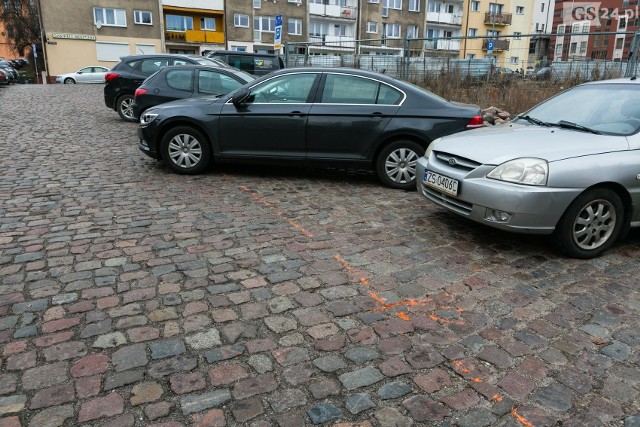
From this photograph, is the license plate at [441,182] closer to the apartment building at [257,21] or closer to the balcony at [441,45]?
the balcony at [441,45]

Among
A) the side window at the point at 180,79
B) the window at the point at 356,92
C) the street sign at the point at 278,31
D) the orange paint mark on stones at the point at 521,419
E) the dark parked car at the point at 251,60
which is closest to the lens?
the orange paint mark on stones at the point at 521,419

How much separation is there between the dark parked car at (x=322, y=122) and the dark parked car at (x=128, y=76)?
20.6ft

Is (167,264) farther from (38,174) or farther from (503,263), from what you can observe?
(38,174)

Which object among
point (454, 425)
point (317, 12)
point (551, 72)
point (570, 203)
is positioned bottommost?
point (454, 425)

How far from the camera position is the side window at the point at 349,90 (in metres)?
7.08

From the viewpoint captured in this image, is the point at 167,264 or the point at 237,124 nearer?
the point at 167,264

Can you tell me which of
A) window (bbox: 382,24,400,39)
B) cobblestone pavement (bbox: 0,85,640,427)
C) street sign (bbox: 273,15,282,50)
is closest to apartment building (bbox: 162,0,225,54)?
window (bbox: 382,24,400,39)

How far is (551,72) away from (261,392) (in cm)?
1207

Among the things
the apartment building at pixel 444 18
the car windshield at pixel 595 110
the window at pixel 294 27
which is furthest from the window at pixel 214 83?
the apartment building at pixel 444 18

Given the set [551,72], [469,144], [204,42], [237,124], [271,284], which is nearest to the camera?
[271,284]

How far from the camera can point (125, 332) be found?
3.23 meters

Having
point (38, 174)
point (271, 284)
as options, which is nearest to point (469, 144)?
point (271, 284)

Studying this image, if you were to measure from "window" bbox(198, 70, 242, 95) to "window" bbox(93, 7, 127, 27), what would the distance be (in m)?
42.2

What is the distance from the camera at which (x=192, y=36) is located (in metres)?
49.3
